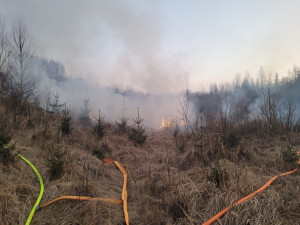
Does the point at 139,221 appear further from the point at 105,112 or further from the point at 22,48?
the point at 105,112

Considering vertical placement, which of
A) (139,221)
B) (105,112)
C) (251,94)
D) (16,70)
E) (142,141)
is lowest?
(139,221)

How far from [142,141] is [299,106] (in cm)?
1801

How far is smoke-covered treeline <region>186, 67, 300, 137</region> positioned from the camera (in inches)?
316

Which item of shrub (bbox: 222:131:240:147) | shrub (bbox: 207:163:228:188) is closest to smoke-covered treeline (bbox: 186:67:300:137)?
shrub (bbox: 222:131:240:147)

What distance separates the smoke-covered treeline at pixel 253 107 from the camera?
8020mm

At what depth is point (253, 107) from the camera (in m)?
16.6

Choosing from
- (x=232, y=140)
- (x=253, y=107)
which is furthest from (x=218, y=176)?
(x=253, y=107)

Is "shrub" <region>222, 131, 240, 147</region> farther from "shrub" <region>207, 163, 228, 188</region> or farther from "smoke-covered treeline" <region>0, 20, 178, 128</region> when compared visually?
"smoke-covered treeline" <region>0, 20, 178, 128</region>

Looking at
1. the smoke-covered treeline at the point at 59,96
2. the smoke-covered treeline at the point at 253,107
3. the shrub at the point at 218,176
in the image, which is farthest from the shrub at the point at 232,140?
the smoke-covered treeline at the point at 59,96

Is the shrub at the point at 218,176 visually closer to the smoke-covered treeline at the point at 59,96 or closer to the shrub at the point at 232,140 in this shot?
the shrub at the point at 232,140

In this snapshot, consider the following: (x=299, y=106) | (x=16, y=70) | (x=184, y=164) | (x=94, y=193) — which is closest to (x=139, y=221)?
(x=94, y=193)

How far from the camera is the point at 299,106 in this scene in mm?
16500

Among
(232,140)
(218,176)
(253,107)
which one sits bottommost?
(218,176)

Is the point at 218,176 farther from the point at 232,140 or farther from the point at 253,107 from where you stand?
the point at 253,107
